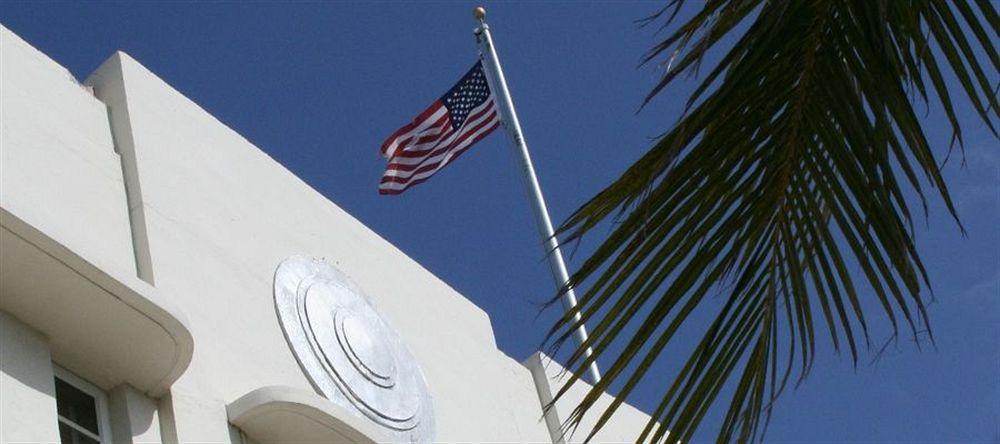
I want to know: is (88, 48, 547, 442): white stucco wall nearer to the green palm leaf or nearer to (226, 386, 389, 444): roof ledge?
(226, 386, 389, 444): roof ledge

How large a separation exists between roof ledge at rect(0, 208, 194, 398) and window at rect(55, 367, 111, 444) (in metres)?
0.07

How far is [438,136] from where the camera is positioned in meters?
19.4

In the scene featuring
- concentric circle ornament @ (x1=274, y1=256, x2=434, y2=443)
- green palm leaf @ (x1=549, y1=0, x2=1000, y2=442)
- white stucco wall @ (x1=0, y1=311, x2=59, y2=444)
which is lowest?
green palm leaf @ (x1=549, y1=0, x2=1000, y2=442)

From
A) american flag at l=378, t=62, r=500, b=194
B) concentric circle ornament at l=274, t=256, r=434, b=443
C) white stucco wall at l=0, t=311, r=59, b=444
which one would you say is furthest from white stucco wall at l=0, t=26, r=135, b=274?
american flag at l=378, t=62, r=500, b=194

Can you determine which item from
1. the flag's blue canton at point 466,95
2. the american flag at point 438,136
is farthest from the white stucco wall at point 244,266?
the flag's blue canton at point 466,95

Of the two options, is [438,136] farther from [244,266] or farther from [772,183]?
[772,183]

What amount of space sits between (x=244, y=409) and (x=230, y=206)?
2.23 meters

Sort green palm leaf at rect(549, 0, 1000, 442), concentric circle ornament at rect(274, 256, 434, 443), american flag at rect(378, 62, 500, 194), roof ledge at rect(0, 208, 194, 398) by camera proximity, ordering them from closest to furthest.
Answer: green palm leaf at rect(549, 0, 1000, 442) < roof ledge at rect(0, 208, 194, 398) < concentric circle ornament at rect(274, 256, 434, 443) < american flag at rect(378, 62, 500, 194)

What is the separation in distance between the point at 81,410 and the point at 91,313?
735 mm

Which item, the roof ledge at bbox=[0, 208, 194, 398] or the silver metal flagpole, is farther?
the silver metal flagpole

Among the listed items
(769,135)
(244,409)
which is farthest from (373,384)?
(769,135)

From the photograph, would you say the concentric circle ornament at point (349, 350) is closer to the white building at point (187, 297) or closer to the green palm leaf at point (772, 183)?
the white building at point (187, 297)

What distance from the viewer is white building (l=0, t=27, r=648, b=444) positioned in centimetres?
990

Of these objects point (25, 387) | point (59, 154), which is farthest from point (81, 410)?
point (59, 154)
